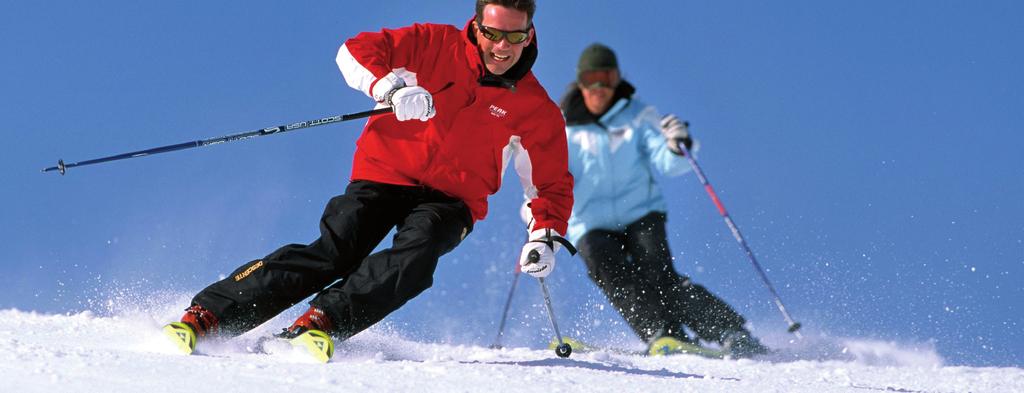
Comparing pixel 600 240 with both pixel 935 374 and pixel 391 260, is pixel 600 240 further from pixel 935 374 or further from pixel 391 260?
pixel 391 260

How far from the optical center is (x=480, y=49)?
471 cm

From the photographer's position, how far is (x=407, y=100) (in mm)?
4301

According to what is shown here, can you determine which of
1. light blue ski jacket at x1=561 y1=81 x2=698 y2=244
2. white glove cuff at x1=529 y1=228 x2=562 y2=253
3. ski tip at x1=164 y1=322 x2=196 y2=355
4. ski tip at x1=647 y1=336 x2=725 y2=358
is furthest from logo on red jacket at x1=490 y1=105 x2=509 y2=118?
light blue ski jacket at x1=561 y1=81 x2=698 y2=244

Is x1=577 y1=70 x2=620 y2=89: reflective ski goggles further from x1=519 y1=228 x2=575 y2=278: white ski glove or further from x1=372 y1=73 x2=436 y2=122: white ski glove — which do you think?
x1=372 y1=73 x2=436 y2=122: white ski glove

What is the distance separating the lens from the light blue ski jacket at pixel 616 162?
298 inches

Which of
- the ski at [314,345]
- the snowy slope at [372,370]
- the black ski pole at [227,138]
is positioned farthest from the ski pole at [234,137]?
the ski at [314,345]

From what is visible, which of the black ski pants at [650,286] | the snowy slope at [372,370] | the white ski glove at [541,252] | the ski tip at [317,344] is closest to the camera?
the snowy slope at [372,370]

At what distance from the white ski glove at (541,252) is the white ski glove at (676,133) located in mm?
3013

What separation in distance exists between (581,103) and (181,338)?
4.43 meters

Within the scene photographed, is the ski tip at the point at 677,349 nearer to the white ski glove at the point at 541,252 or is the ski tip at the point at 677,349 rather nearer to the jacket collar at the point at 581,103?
the jacket collar at the point at 581,103

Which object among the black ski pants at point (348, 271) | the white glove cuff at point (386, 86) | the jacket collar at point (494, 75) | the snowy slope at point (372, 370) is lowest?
the snowy slope at point (372, 370)

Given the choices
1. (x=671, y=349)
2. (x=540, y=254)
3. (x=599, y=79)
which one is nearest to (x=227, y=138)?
(x=540, y=254)

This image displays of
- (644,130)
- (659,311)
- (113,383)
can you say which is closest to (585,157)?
(644,130)

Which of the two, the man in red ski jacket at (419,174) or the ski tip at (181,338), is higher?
the man in red ski jacket at (419,174)
